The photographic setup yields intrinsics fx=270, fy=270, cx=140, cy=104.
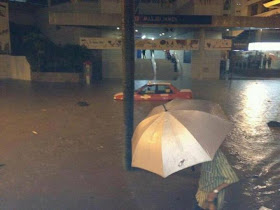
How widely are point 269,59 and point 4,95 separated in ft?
95.5

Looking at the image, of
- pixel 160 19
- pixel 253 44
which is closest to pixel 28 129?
pixel 160 19

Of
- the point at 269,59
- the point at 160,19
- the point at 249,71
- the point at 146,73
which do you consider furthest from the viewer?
the point at 269,59

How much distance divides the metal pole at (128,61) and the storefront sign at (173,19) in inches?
624

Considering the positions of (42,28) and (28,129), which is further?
(42,28)

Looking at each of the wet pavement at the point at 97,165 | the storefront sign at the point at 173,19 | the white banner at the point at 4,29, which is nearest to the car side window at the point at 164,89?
the wet pavement at the point at 97,165

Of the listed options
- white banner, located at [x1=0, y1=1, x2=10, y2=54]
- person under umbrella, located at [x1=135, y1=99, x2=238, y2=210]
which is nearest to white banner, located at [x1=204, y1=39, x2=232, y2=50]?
white banner, located at [x1=0, y1=1, x2=10, y2=54]

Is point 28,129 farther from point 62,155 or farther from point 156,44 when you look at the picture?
point 156,44

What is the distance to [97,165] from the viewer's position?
249 inches

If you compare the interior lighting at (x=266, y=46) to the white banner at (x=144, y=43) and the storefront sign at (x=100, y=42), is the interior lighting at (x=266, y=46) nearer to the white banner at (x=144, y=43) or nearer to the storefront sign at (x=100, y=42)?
the white banner at (x=144, y=43)

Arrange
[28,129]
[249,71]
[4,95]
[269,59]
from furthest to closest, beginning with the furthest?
[269,59], [249,71], [4,95], [28,129]

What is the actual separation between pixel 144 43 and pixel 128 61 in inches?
664

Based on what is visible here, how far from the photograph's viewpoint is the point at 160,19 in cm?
2052

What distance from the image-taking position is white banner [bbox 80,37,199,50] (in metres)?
21.2

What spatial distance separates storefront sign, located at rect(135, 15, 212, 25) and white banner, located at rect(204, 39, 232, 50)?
1.99 meters
